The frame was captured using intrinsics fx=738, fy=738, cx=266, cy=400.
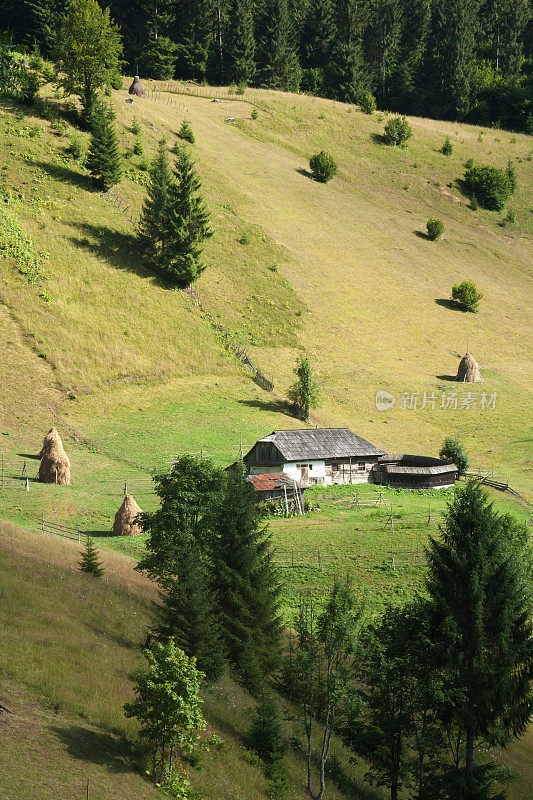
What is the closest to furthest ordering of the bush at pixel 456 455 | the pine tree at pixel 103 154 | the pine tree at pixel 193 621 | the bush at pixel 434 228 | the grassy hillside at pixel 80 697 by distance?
the grassy hillside at pixel 80 697
the pine tree at pixel 193 621
the bush at pixel 456 455
the pine tree at pixel 103 154
the bush at pixel 434 228

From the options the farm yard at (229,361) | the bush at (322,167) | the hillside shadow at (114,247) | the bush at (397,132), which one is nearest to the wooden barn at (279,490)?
the farm yard at (229,361)

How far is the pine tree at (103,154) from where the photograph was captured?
75.8m

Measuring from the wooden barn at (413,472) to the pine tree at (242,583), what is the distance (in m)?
27.0

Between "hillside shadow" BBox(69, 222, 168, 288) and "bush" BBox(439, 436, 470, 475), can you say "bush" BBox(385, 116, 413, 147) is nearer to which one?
"hillside shadow" BBox(69, 222, 168, 288)

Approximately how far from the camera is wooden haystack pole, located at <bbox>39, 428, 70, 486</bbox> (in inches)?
1700

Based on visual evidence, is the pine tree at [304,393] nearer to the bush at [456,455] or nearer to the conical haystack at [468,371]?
the bush at [456,455]

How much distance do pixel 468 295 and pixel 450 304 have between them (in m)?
2.39

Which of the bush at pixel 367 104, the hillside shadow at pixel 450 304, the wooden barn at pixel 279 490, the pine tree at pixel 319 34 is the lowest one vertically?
the wooden barn at pixel 279 490

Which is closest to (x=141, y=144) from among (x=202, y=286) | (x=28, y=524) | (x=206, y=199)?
→ (x=206, y=199)

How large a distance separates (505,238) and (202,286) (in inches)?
2192

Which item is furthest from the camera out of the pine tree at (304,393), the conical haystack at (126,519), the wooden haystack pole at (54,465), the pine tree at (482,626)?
the pine tree at (304,393)

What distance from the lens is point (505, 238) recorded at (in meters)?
109

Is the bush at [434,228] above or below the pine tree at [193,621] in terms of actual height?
above

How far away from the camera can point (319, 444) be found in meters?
51.6
